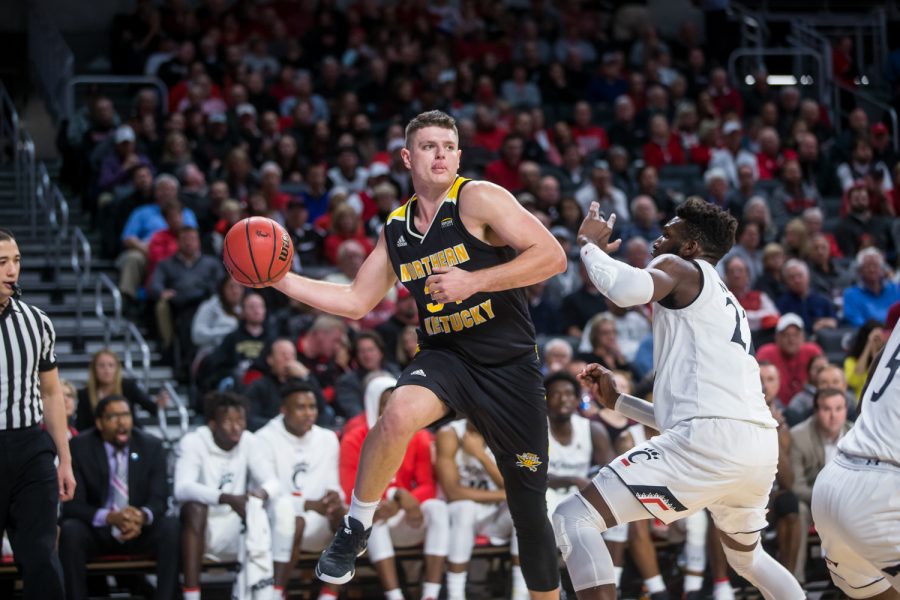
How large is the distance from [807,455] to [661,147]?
657 cm

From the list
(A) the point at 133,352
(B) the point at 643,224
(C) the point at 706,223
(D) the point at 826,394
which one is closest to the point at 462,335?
(C) the point at 706,223

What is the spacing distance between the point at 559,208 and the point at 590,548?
7926mm

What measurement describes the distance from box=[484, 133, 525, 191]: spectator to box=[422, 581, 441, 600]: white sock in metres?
6.13

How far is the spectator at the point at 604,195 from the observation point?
44.8 feet

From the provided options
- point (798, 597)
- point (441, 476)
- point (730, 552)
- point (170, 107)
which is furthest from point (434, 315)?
point (170, 107)

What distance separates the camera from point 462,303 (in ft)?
19.0

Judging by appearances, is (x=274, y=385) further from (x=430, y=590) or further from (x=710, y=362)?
(x=710, y=362)

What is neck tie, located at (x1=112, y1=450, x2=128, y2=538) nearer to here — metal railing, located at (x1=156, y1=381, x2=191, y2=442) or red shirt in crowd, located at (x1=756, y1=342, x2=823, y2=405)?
metal railing, located at (x1=156, y1=381, x2=191, y2=442)

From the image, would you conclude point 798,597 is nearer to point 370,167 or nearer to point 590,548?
point 590,548

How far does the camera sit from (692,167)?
15031 millimetres

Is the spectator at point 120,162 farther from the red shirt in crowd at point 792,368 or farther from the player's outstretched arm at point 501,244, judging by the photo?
the player's outstretched arm at point 501,244

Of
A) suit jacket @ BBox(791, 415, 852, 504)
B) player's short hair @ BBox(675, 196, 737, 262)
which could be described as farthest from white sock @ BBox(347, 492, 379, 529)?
suit jacket @ BBox(791, 415, 852, 504)

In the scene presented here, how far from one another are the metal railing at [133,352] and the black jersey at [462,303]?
5.05m

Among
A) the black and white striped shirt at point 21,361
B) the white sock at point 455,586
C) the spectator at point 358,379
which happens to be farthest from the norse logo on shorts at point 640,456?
the spectator at point 358,379
